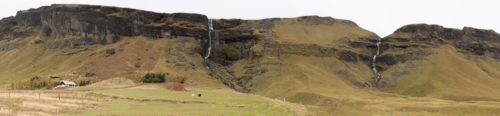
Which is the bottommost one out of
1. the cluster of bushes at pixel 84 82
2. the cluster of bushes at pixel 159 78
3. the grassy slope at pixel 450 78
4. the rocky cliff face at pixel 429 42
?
the cluster of bushes at pixel 84 82

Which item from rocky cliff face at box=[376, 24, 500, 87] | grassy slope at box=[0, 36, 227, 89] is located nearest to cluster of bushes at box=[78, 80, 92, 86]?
grassy slope at box=[0, 36, 227, 89]

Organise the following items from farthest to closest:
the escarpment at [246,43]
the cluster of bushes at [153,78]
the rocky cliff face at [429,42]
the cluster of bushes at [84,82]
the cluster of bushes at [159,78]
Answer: the rocky cliff face at [429,42], the escarpment at [246,43], the cluster of bushes at [159,78], the cluster of bushes at [153,78], the cluster of bushes at [84,82]

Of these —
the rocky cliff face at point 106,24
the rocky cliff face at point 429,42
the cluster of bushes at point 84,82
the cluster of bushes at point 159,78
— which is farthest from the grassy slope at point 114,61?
the rocky cliff face at point 429,42

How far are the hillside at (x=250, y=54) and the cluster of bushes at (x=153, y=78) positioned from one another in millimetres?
2402

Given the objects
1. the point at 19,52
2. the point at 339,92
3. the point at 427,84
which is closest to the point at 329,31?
the point at 427,84

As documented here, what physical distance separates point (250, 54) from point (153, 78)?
41.2 metres

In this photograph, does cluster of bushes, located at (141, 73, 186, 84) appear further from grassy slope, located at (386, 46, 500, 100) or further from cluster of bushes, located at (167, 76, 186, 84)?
grassy slope, located at (386, 46, 500, 100)

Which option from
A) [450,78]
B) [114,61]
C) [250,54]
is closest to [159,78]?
[114,61]

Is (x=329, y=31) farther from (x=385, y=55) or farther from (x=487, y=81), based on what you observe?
(x=487, y=81)

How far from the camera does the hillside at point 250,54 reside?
319 feet

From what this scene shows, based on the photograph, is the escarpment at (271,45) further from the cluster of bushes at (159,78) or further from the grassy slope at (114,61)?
the cluster of bushes at (159,78)

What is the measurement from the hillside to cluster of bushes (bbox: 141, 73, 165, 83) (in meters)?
2.40

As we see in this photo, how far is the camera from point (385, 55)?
130750mm

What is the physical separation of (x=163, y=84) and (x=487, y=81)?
303 ft
